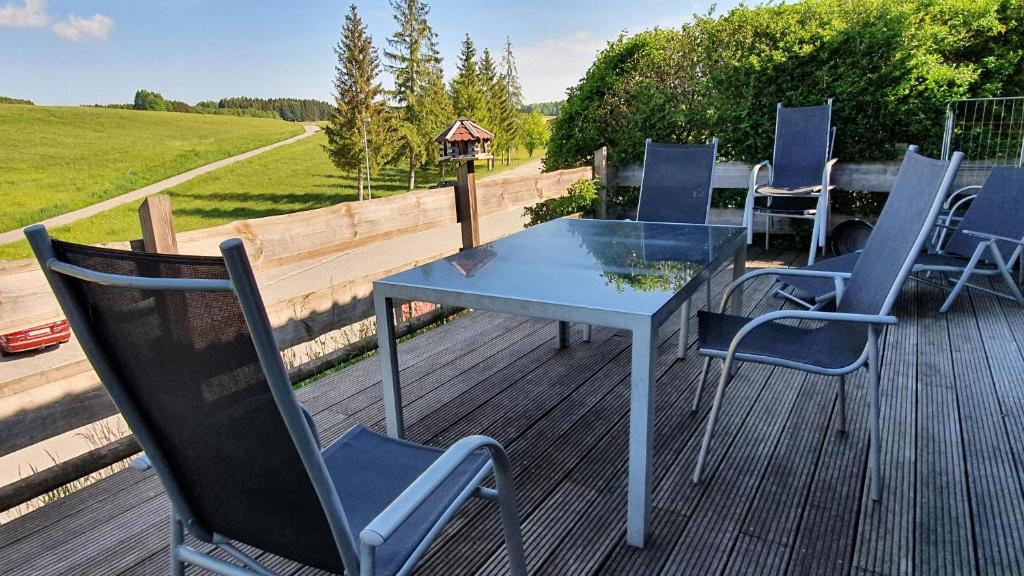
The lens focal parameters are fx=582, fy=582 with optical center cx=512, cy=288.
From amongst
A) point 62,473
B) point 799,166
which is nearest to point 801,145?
point 799,166

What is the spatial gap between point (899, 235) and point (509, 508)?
1538 millimetres

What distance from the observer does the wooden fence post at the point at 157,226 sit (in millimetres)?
2283

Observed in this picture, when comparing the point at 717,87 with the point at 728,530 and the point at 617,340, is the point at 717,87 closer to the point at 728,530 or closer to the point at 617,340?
the point at 617,340

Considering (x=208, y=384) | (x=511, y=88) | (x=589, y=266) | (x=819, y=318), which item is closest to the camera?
(x=208, y=384)

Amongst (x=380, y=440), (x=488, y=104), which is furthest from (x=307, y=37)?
(x=380, y=440)

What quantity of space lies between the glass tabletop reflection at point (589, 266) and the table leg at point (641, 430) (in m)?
0.09

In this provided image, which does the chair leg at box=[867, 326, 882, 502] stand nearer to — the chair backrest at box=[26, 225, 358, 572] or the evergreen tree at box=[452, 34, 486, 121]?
the chair backrest at box=[26, 225, 358, 572]

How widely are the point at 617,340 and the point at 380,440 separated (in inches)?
82.8

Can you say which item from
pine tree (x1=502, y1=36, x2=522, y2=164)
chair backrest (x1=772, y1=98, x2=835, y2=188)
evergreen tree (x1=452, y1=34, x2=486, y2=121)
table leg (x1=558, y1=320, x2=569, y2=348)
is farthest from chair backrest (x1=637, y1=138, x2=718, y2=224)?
pine tree (x1=502, y1=36, x2=522, y2=164)

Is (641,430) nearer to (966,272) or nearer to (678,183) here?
(678,183)

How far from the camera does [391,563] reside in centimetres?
99

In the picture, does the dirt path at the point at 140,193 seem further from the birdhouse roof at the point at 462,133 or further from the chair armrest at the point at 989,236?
the chair armrest at the point at 989,236

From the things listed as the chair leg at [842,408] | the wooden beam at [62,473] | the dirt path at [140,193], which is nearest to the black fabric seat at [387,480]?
the wooden beam at [62,473]

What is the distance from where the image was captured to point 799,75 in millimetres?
5484
